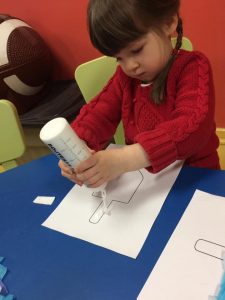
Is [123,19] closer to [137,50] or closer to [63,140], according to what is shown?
[137,50]

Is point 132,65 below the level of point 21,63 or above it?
above

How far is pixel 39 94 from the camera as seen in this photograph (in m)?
1.48

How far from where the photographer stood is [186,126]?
60 cm

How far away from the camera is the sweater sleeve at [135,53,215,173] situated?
1.95ft

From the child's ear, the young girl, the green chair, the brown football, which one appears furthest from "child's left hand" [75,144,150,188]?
the brown football

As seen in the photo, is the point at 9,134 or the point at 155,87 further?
the point at 9,134

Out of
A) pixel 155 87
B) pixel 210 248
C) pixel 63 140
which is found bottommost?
pixel 210 248

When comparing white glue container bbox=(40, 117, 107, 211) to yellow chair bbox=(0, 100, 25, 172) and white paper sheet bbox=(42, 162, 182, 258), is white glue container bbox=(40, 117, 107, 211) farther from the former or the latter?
yellow chair bbox=(0, 100, 25, 172)

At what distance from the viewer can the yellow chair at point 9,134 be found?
3.01 ft

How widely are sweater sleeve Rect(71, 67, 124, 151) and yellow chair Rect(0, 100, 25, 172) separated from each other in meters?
0.21

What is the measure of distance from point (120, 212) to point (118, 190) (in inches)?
2.4

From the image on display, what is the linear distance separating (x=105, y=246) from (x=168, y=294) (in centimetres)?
14

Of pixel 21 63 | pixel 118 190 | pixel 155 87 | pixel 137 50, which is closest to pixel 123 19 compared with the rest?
pixel 137 50

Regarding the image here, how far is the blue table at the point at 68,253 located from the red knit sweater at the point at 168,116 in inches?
2.9
